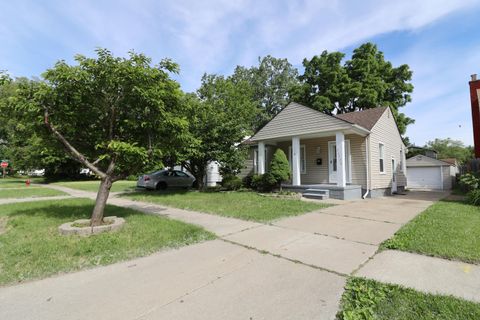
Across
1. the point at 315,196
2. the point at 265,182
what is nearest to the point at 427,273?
the point at 315,196

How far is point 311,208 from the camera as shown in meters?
8.50

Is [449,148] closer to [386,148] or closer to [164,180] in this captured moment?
[386,148]

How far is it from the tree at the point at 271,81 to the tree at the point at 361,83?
8.91 m

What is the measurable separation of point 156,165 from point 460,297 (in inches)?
252

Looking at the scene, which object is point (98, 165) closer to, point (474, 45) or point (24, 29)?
point (24, 29)

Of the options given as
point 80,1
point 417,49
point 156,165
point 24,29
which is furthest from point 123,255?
point 417,49

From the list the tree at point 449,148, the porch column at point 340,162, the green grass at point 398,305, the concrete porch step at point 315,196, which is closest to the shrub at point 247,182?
the concrete porch step at point 315,196

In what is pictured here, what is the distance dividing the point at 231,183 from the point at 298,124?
16.9 ft

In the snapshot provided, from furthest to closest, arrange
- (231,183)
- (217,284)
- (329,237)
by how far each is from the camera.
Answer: (231,183) → (329,237) → (217,284)

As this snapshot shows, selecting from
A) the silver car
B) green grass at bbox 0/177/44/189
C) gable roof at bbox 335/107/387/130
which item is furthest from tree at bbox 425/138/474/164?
green grass at bbox 0/177/44/189

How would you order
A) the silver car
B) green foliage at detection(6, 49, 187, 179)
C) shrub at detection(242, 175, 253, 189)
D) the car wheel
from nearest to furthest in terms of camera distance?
green foliage at detection(6, 49, 187, 179)
the silver car
the car wheel
shrub at detection(242, 175, 253, 189)

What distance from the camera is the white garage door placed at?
65.1 feet

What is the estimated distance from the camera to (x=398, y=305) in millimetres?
2562

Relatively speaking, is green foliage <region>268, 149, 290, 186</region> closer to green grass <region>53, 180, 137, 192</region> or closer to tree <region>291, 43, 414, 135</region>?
green grass <region>53, 180, 137, 192</region>
